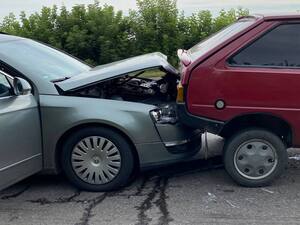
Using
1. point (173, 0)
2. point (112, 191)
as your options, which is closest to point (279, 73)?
point (112, 191)

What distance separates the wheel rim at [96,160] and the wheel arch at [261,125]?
1.10 metres

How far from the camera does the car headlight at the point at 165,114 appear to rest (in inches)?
218

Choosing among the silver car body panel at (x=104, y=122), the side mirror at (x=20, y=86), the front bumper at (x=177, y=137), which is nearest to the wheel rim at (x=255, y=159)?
the front bumper at (x=177, y=137)

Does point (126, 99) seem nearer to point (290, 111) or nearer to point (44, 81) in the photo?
point (44, 81)

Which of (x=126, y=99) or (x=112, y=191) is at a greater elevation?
(x=126, y=99)

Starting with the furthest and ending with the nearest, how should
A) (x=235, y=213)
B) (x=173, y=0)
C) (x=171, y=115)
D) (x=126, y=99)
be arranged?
(x=173, y=0)
(x=126, y=99)
(x=171, y=115)
(x=235, y=213)

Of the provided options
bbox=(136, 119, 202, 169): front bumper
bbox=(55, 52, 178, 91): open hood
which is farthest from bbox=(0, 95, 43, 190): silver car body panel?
bbox=(136, 119, 202, 169): front bumper

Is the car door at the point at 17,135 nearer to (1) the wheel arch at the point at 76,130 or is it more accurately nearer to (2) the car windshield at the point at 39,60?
(1) the wheel arch at the point at 76,130

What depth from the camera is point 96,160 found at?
218 inches

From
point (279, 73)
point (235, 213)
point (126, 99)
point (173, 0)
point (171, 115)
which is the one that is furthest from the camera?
point (173, 0)

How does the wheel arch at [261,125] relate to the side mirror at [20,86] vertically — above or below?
below

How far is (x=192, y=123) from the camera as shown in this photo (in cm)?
548

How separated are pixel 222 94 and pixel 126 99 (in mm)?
1204

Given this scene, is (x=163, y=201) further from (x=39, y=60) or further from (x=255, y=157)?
(x=39, y=60)
